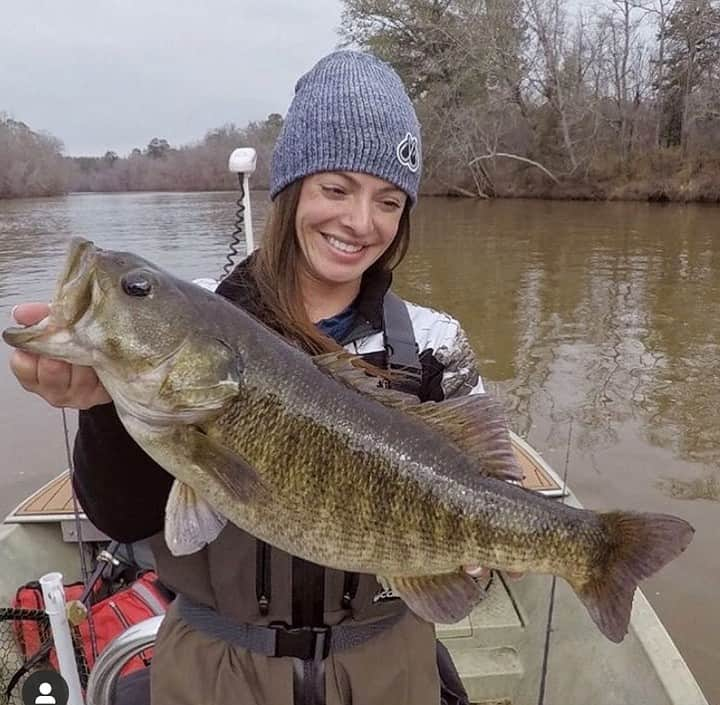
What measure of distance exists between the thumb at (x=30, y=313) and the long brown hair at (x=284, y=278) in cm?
75

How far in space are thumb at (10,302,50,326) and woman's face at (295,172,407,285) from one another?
34.8 inches

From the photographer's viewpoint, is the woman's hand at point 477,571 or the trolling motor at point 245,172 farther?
the trolling motor at point 245,172

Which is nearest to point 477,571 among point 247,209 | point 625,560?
point 625,560

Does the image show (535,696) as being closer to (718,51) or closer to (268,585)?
(268,585)

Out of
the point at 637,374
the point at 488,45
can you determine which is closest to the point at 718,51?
the point at 488,45

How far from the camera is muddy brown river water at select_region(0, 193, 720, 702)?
6387mm

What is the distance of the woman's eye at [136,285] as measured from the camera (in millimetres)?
1712

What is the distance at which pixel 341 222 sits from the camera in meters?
2.23

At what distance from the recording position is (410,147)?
2.41 m

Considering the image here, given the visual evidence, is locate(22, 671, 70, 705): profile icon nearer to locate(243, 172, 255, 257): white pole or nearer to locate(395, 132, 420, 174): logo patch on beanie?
locate(395, 132, 420, 174): logo patch on beanie

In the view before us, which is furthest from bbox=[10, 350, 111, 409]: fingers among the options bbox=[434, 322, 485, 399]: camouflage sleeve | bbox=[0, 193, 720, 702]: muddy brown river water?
bbox=[0, 193, 720, 702]: muddy brown river water

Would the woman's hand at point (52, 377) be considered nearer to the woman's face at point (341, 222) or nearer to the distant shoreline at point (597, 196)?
the woman's face at point (341, 222)

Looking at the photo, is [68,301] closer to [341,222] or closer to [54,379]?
[54,379]

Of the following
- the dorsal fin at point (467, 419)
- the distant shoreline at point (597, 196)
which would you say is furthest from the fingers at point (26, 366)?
the distant shoreline at point (597, 196)
